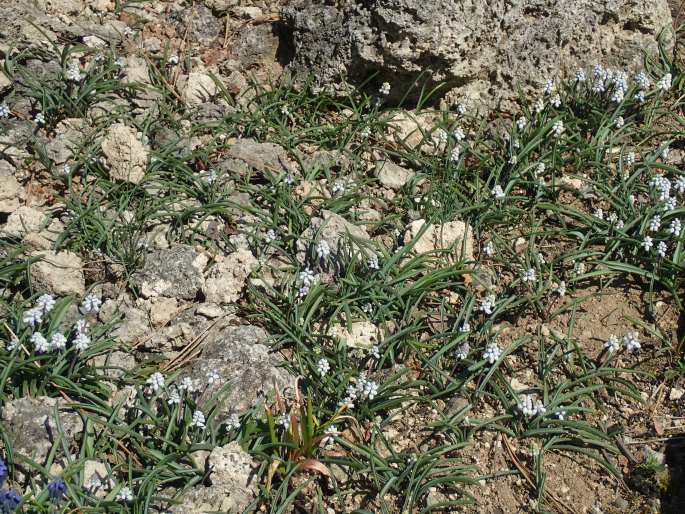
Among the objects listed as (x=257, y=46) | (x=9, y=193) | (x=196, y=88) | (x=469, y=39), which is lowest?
(x=9, y=193)

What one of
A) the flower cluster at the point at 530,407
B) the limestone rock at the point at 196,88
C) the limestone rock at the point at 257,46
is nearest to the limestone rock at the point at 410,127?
the limestone rock at the point at 257,46

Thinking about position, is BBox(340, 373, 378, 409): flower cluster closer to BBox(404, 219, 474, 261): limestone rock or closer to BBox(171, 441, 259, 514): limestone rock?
BBox(171, 441, 259, 514): limestone rock

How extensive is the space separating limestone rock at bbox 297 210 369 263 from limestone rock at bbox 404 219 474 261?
33 centimetres

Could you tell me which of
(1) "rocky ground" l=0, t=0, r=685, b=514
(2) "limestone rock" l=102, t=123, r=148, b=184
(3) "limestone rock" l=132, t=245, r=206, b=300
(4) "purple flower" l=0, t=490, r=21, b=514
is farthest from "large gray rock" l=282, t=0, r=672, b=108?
(4) "purple flower" l=0, t=490, r=21, b=514

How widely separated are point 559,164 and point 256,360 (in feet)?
8.62

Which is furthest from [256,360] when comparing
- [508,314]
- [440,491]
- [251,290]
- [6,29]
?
[6,29]

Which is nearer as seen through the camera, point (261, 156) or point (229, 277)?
point (229, 277)

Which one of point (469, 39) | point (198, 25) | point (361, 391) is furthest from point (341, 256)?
point (198, 25)

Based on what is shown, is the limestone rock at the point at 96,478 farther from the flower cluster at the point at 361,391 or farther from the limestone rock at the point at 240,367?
the flower cluster at the point at 361,391

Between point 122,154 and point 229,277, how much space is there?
45.9 inches

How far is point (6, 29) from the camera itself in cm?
532

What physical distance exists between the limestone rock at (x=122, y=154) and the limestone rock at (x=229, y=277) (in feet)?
2.86

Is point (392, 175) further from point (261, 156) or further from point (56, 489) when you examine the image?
point (56, 489)

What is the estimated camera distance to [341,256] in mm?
4578
